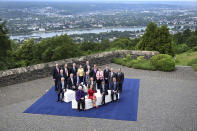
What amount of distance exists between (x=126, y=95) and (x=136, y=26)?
13302 centimetres

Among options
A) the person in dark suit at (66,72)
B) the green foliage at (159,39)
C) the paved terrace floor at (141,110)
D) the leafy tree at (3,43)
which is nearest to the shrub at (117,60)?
the paved terrace floor at (141,110)

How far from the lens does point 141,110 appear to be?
10773mm

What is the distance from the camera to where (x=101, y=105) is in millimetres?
11484

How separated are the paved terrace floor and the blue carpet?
32 cm

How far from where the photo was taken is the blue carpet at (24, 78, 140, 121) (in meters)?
10.3

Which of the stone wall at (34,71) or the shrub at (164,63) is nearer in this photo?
the stone wall at (34,71)

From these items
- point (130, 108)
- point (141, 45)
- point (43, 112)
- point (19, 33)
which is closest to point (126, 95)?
point (130, 108)

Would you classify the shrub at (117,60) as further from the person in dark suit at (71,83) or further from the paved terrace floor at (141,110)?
the person in dark suit at (71,83)

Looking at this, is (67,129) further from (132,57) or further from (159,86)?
(132,57)

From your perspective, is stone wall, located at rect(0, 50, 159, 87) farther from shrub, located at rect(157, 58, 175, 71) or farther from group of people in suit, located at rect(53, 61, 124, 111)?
group of people in suit, located at rect(53, 61, 124, 111)

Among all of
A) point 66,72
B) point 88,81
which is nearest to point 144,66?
point 88,81

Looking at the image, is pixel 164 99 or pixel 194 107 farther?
pixel 164 99

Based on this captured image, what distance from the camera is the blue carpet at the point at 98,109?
10.3m

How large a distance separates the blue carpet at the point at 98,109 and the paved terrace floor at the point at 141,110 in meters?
0.32
